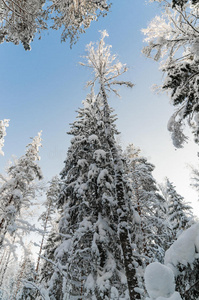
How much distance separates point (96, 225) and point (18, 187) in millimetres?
7889

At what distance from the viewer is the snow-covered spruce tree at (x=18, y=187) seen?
11211 millimetres

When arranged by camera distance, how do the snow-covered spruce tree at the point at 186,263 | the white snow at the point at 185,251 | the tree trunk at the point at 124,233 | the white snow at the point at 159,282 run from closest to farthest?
the white snow at the point at 159,282 → the snow-covered spruce tree at the point at 186,263 → the white snow at the point at 185,251 → the tree trunk at the point at 124,233

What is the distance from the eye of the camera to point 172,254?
248 centimetres

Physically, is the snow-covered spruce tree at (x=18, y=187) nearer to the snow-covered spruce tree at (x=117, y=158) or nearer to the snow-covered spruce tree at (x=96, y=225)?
the snow-covered spruce tree at (x=96, y=225)

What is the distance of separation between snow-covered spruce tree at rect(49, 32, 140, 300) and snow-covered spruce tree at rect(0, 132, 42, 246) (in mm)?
3903

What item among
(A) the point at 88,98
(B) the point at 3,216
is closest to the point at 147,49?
(A) the point at 88,98

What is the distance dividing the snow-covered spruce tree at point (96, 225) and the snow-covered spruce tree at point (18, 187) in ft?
12.8

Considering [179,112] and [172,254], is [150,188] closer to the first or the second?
[179,112]

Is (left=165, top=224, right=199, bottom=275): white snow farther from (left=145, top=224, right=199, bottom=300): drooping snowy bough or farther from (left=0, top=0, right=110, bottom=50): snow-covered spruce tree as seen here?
(left=0, top=0, right=110, bottom=50): snow-covered spruce tree

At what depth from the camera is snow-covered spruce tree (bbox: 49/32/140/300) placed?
6246 millimetres

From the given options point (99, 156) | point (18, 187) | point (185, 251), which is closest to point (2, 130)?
point (18, 187)

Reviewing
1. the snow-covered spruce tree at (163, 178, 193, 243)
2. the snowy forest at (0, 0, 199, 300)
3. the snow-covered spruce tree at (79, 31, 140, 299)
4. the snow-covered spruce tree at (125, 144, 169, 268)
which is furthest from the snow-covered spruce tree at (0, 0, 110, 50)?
the snow-covered spruce tree at (163, 178, 193, 243)

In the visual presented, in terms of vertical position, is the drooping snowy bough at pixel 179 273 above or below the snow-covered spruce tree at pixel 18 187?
below

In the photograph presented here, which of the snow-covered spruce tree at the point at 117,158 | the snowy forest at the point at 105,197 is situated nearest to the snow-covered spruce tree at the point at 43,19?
the snowy forest at the point at 105,197
